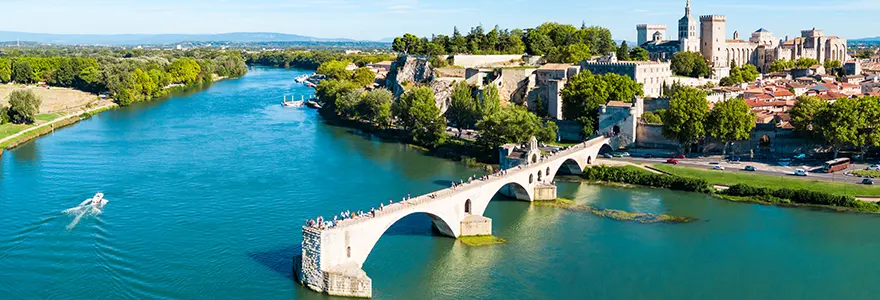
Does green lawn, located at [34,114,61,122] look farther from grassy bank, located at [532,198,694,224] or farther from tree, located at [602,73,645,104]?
grassy bank, located at [532,198,694,224]

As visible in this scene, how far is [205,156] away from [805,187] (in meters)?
26.3

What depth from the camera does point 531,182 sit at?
29172 millimetres

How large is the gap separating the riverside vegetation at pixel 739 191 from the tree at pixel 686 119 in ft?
13.7

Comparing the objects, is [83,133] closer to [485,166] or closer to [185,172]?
[185,172]

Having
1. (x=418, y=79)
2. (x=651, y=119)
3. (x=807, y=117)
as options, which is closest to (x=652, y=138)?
(x=651, y=119)

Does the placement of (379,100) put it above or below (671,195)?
above

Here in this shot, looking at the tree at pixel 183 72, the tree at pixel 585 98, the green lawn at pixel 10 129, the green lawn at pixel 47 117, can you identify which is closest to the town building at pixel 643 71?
the tree at pixel 585 98

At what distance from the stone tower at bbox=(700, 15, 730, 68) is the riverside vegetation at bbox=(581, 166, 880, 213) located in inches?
1197

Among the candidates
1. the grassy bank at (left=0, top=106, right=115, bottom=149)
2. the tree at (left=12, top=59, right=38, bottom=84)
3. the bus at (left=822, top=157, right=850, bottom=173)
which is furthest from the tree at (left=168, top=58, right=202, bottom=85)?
the bus at (left=822, top=157, right=850, bottom=173)

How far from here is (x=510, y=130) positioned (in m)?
35.3

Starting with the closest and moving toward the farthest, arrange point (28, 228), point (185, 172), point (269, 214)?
point (28, 228)
point (269, 214)
point (185, 172)

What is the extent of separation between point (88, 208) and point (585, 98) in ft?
83.4

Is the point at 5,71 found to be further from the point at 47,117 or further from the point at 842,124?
the point at 842,124

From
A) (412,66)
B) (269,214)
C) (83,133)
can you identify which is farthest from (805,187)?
(83,133)
